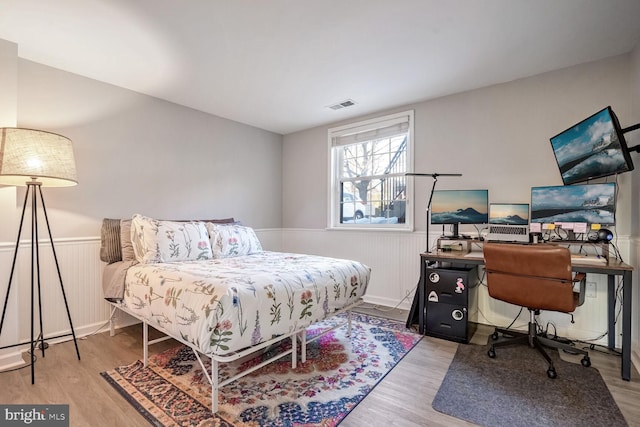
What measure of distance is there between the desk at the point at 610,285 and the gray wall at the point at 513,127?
23.3 inches

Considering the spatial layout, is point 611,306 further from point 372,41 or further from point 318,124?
point 318,124

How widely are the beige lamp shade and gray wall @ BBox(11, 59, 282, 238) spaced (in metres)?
0.59

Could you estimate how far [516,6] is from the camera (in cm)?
189

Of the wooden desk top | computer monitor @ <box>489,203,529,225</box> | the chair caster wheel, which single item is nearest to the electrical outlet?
the wooden desk top

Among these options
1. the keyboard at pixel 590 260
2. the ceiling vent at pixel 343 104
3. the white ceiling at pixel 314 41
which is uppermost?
the white ceiling at pixel 314 41

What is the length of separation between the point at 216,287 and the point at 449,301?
79.6 inches

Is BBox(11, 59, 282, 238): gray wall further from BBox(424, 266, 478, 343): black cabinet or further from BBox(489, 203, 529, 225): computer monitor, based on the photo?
BBox(489, 203, 529, 225): computer monitor

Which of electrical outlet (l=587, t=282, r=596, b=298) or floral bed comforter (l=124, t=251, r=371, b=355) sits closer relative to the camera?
floral bed comforter (l=124, t=251, r=371, b=355)

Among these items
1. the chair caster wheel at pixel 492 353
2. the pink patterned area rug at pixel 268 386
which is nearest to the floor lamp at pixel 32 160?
the pink patterned area rug at pixel 268 386

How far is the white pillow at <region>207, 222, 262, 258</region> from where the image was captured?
294 centimetres

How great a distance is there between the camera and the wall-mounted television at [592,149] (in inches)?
83.2

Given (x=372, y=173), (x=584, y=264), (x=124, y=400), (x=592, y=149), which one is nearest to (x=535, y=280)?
(x=584, y=264)

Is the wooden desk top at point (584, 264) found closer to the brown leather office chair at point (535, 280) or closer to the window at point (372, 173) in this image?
the brown leather office chair at point (535, 280)

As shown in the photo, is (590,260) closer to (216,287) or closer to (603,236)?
(603,236)
